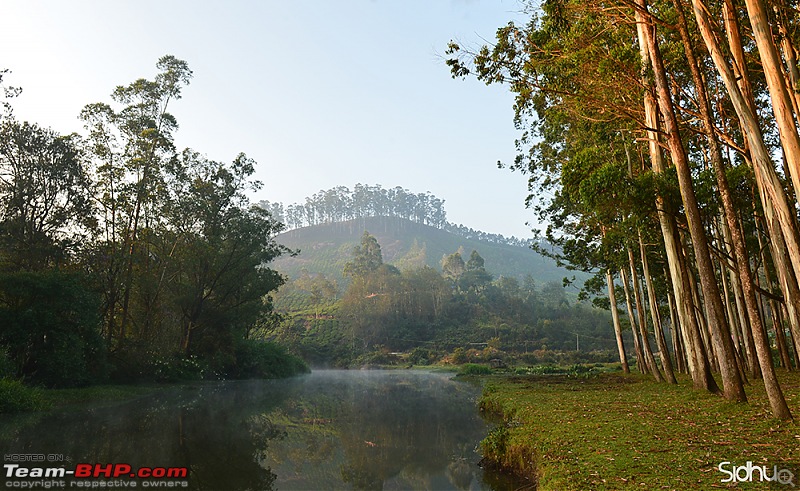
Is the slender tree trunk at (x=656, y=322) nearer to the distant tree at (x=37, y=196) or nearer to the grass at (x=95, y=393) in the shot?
the grass at (x=95, y=393)

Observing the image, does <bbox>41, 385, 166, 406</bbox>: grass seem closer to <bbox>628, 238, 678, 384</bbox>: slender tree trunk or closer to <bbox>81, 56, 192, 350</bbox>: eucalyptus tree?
<bbox>81, 56, 192, 350</bbox>: eucalyptus tree

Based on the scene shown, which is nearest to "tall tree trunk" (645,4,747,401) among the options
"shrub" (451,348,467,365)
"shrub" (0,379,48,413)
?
"shrub" (0,379,48,413)

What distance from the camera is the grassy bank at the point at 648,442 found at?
20.1 ft

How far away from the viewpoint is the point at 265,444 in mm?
11875

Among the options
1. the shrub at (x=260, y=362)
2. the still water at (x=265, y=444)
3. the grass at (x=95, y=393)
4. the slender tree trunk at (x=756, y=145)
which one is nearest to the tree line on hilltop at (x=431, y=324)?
the shrub at (x=260, y=362)

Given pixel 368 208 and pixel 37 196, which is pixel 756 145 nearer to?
pixel 37 196

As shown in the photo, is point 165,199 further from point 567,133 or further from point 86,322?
point 567,133

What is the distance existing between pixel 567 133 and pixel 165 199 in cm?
2582

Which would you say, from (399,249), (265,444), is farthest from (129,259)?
(399,249)

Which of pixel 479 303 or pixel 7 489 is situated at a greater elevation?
pixel 479 303

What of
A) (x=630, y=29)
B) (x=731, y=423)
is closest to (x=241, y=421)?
(x=731, y=423)

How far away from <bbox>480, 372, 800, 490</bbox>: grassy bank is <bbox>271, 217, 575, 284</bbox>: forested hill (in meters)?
120

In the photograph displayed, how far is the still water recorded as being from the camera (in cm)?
864

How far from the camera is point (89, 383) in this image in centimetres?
2230
